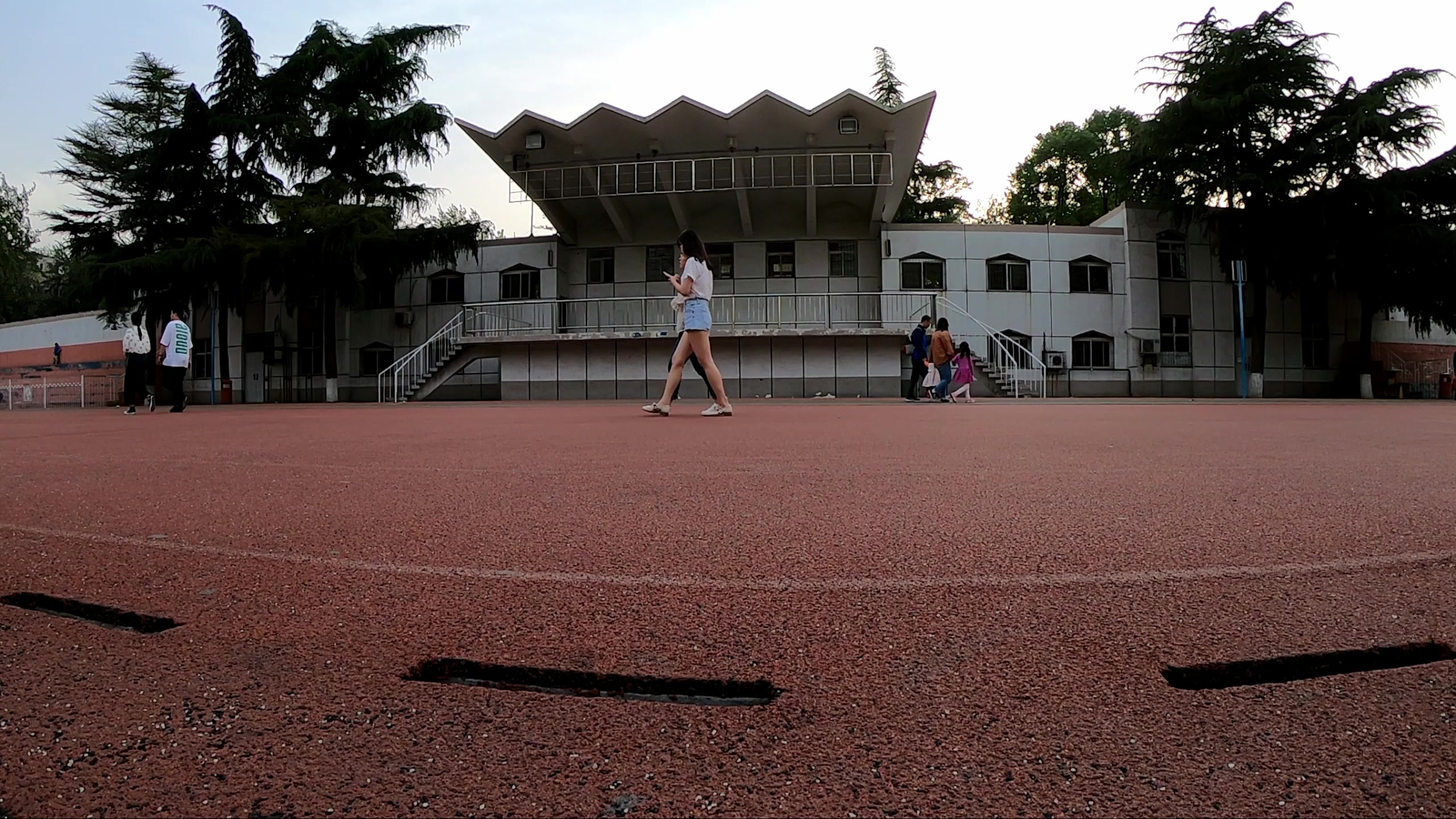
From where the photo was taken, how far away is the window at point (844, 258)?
29422 mm

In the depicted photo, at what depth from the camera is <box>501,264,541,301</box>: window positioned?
30.4 meters

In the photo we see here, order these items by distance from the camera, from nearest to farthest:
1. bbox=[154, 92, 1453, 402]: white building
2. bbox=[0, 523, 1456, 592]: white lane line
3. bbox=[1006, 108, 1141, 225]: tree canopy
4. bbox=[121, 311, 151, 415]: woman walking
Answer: bbox=[0, 523, 1456, 592]: white lane line → bbox=[121, 311, 151, 415]: woman walking → bbox=[154, 92, 1453, 402]: white building → bbox=[1006, 108, 1141, 225]: tree canopy

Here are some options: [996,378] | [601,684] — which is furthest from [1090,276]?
[601,684]

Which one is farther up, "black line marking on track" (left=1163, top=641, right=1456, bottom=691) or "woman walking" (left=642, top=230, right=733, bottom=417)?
"woman walking" (left=642, top=230, right=733, bottom=417)

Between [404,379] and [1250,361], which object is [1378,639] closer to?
[404,379]

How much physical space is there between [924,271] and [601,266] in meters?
11.6

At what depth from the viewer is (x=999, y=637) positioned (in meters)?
1.76

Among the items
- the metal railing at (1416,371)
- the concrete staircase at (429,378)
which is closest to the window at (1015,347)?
the metal railing at (1416,371)

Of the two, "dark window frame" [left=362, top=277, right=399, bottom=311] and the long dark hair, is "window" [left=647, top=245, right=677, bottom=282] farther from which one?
the long dark hair

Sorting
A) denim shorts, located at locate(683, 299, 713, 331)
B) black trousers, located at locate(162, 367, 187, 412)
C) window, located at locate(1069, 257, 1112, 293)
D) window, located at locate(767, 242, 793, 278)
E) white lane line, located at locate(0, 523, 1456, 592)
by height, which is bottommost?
white lane line, located at locate(0, 523, 1456, 592)

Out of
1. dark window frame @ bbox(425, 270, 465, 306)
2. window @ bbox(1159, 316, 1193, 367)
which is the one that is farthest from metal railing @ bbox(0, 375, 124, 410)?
window @ bbox(1159, 316, 1193, 367)

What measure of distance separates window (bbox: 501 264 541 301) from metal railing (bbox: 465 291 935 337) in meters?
1.65

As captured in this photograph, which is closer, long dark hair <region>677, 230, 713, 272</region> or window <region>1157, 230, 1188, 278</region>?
long dark hair <region>677, 230, 713, 272</region>

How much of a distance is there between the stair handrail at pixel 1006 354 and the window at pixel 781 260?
5482 mm
